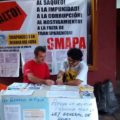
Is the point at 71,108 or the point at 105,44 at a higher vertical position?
the point at 105,44

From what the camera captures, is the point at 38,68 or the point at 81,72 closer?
the point at 81,72

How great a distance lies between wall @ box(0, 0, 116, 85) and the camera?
5.18 m

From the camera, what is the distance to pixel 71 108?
5.94 ft

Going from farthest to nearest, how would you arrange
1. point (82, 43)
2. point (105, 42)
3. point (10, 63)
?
point (105, 42)
point (10, 63)
point (82, 43)

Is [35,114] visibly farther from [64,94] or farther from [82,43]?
[82,43]

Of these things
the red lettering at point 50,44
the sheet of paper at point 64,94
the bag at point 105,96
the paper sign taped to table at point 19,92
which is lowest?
the bag at point 105,96

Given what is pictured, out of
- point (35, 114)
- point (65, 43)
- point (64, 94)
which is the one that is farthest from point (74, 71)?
point (35, 114)

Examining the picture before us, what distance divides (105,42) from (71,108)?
11.7 ft

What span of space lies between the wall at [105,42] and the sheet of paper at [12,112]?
3.56 m

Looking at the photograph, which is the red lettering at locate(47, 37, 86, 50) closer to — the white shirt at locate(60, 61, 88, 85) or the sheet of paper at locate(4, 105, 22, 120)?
the white shirt at locate(60, 61, 88, 85)

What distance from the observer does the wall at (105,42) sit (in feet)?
17.0

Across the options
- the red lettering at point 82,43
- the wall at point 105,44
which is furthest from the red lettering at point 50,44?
the wall at point 105,44

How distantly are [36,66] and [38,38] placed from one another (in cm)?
87

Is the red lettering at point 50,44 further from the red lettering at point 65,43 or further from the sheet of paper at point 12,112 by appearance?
the sheet of paper at point 12,112
